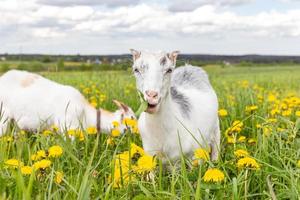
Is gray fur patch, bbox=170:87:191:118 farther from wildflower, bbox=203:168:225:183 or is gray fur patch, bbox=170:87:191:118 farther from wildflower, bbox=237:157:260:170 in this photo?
wildflower, bbox=203:168:225:183

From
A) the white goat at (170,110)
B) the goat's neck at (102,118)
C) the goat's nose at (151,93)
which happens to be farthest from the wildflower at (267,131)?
the goat's neck at (102,118)

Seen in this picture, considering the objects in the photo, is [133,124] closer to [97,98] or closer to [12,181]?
[12,181]

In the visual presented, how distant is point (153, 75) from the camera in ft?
12.1

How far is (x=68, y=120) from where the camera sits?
697 cm

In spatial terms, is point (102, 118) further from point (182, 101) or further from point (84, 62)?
point (84, 62)

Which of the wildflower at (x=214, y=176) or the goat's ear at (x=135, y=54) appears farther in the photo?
the goat's ear at (x=135, y=54)

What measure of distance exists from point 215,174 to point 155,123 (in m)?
1.39

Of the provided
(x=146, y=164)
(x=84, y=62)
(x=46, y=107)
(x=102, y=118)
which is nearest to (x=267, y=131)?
(x=146, y=164)

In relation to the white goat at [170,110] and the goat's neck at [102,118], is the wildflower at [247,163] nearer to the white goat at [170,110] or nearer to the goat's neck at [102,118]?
the white goat at [170,110]

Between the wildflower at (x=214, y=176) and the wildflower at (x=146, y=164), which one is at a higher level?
the wildflower at (x=146, y=164)

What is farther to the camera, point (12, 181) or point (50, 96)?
point (50, 96)

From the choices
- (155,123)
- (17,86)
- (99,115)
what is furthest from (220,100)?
(155,123)

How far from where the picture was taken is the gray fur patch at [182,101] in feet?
14.8

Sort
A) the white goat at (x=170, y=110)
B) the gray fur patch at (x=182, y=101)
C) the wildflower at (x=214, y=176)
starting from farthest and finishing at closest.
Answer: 1. the gray fur patch at (x=182, y=101)
2. the white goat at (x=170, y=110)
3. the wildflower at (x=214, y=176)
